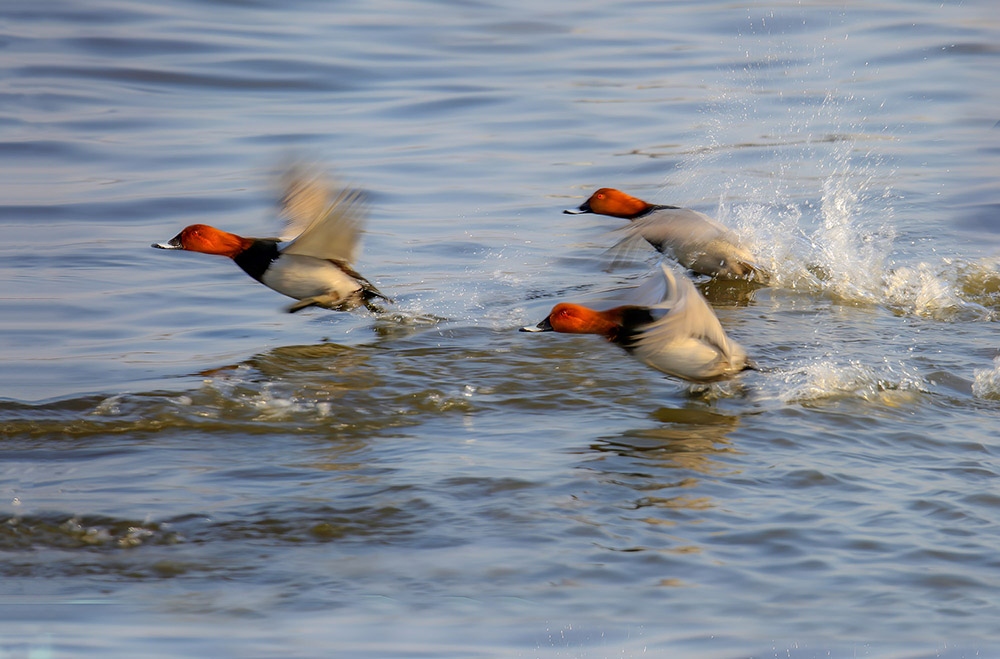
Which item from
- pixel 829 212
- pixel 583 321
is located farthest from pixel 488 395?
pixel 829 212

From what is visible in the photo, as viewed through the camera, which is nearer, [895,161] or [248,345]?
[248,345]

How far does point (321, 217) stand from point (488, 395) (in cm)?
134

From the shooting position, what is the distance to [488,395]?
18.6 ft

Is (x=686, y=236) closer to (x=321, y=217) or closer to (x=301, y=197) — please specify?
(x=301, y=197)

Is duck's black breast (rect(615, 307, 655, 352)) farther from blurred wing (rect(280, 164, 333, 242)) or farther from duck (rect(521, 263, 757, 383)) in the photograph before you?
blurred wing (rect(280, 164, 333, 242))

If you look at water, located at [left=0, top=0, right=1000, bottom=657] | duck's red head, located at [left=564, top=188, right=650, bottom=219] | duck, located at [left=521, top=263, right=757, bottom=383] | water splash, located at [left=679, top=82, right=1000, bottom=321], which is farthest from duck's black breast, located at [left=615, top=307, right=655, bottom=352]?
duck's red head, located at [left=564, top=188, right=650, bottom=219]

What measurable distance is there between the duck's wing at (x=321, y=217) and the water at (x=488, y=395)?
20cm

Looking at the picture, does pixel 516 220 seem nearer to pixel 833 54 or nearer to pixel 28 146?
pixel 28 146

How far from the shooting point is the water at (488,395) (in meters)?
3.67

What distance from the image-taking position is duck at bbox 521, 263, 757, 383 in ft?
17.5

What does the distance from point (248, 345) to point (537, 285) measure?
2.09 meters

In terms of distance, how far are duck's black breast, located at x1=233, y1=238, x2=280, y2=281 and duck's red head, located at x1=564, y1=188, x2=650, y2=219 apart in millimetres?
2213

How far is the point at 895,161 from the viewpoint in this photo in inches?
446

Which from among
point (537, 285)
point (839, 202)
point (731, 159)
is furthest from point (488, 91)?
point (537, 285)
